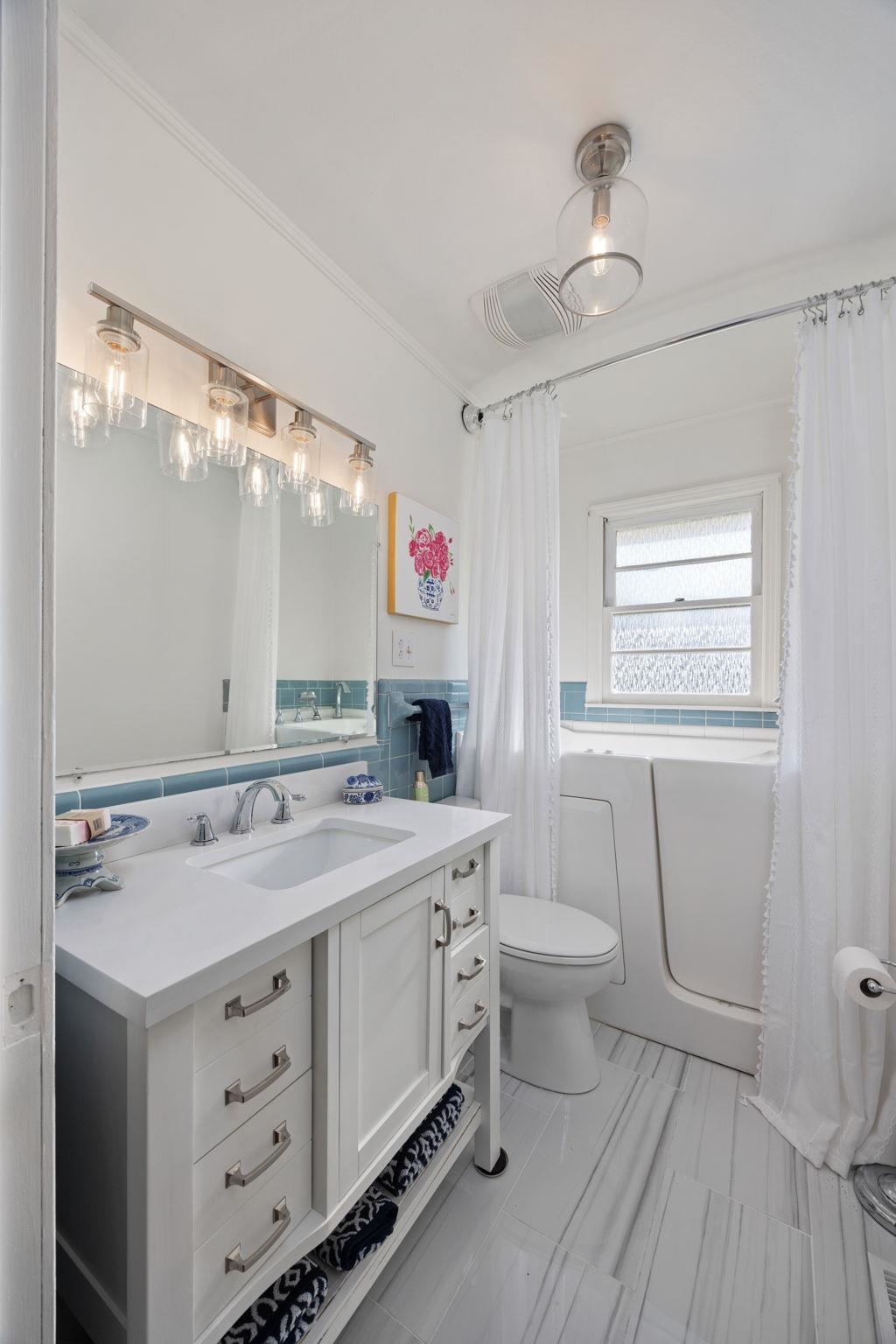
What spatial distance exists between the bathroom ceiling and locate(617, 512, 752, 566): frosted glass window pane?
1098 millimetres

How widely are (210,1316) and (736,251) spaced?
101 inches

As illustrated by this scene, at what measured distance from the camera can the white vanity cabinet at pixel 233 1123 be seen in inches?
24.8

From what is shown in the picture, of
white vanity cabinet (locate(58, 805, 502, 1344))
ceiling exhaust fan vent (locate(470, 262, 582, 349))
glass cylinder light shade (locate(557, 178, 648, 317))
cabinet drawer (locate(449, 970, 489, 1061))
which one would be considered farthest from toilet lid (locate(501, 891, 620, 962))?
ceiling exhaust fan vent (locate(470, 262, 582, 349))

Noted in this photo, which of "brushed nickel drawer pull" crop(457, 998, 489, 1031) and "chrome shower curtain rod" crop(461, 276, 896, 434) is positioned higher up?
"chrome shower curtain rod" crop(461, 276, 896, 434)

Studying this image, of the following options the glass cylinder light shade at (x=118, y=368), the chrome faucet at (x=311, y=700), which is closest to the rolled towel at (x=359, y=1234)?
the chrome faucet at (x=311, y=700)

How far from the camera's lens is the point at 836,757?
4.80 feet

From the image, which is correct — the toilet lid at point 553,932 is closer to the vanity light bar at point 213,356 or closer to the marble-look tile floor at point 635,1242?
the marble-look tile floor at point 635,1242

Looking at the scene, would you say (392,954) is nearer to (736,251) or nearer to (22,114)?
(22,114)

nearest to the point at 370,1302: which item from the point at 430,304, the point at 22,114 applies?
the point at 22,114

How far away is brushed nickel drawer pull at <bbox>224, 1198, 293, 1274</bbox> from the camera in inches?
28.3

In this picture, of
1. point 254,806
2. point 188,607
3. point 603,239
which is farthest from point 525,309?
point 254,806

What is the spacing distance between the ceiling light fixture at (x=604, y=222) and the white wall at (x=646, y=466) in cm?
94

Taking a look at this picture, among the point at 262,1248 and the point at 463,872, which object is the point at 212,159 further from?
the point at 262,1248

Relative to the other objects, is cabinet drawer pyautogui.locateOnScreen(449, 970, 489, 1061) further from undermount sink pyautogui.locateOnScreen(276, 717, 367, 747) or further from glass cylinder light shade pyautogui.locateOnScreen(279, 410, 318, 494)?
glass cylinder light shade pyautogui.locateOnScreen(279, 410, 318, 494)
